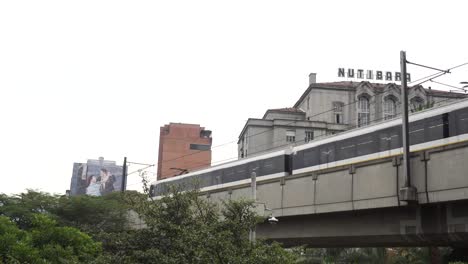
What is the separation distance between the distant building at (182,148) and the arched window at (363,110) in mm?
43655

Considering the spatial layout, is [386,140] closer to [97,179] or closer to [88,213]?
[88,213]

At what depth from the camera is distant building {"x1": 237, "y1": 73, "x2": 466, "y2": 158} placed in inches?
3191

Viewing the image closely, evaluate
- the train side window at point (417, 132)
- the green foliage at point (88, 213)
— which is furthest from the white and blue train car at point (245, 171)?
the train side window at point (417, 132)

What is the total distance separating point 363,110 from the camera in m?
83.7

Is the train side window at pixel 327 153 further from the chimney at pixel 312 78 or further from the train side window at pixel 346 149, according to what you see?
the chimney at pixel 312 78

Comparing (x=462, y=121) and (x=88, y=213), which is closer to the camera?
(x=462, y=121)

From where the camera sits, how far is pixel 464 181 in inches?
628

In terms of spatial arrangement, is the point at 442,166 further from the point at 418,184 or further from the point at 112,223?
the point at 112,223

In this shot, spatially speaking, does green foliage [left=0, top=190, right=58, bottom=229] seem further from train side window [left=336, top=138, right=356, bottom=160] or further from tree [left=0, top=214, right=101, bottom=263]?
train side window [left=336, top=138, right=356, bottom=160]

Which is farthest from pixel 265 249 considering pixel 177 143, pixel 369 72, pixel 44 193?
pixel 177 143

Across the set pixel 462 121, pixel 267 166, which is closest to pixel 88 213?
pixel 267 166

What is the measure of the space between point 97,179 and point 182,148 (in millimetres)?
31695

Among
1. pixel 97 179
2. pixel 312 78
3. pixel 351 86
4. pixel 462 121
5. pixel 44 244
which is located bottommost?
pixel 44 244

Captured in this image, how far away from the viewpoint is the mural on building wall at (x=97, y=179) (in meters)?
136
